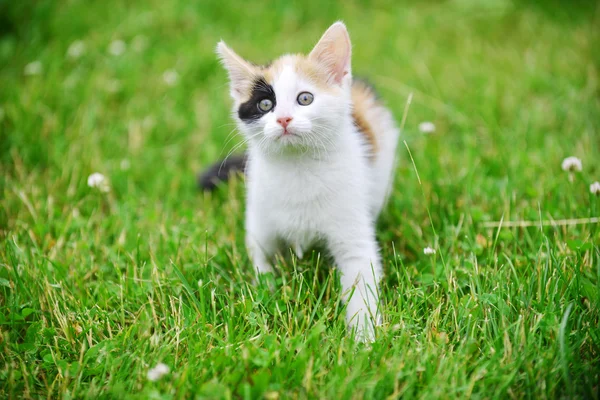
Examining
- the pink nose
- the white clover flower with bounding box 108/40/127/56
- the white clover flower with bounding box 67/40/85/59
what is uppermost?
the white clover flower with bounding box 108/40/127/56

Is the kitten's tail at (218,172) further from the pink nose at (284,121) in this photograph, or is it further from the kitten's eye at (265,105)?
the pink nose at (284,121)

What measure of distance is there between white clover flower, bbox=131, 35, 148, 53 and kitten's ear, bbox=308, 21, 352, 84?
2624 millimetres

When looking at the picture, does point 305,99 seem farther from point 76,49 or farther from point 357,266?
point 76,49

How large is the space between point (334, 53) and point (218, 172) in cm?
109

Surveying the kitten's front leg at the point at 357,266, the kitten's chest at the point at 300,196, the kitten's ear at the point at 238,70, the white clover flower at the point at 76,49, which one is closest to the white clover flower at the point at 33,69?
the white clover flower at the point at 76,49

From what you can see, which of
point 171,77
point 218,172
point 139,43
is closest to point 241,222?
point 218,172

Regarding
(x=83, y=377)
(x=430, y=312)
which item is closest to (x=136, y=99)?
(x=83, y=377)

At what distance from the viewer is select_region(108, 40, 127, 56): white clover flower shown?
3.94 metres

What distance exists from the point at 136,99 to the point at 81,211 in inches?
50.7

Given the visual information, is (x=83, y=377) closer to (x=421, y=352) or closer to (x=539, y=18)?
(x=421, y=352)

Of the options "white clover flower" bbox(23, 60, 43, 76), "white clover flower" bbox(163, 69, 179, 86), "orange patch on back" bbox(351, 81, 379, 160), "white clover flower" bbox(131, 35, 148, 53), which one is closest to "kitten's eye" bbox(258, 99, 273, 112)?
"orange patch on back" bbox(351, 81, 379, 160)

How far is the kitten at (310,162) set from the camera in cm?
186

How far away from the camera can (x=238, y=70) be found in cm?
204

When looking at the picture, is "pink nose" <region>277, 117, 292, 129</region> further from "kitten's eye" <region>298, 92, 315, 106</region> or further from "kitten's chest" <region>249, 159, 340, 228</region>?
"kitten's chest" <region>249, 159, 340, 228</region>
